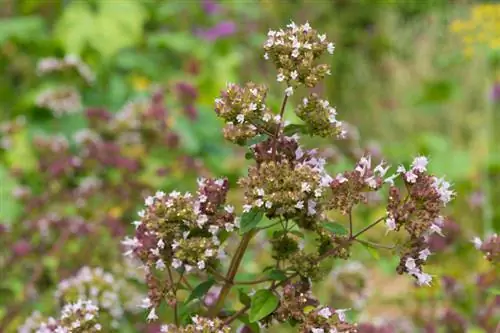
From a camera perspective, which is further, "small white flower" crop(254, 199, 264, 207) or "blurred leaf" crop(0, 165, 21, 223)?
"blurred leaf" crop(0, 165, 21, 223)

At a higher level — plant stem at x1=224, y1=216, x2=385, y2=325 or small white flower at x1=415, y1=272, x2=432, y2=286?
plant stem at x1=224, y1=216, x2=385, y2=325

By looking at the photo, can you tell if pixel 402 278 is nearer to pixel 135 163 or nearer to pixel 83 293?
pixel 135 163

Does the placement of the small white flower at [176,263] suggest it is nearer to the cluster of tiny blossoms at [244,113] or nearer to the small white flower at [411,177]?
the cluster of tiny blossoms at [244,113]

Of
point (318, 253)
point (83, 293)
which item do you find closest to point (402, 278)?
point (83, 293)

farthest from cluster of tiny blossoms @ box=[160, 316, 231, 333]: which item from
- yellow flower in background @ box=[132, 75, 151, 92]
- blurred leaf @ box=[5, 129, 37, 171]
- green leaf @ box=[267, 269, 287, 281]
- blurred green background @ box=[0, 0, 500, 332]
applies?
yellow flower in background @ box=[132, 75, 151, 92]

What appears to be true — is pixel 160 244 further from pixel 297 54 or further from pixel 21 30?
pixel 21 30

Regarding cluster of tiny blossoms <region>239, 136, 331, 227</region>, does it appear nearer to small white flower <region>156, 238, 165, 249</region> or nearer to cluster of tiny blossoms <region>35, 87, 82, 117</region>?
small white flower <region>156, 238, 165, 249</region>

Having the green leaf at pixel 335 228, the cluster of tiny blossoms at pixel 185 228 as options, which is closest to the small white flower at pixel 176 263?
the cluster of tiny blossoms at pixel 185 228

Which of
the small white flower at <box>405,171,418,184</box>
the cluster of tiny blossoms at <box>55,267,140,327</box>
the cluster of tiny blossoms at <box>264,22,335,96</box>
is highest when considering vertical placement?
the cluster of tiny blossoms at <box>55,267,140,327</box>
